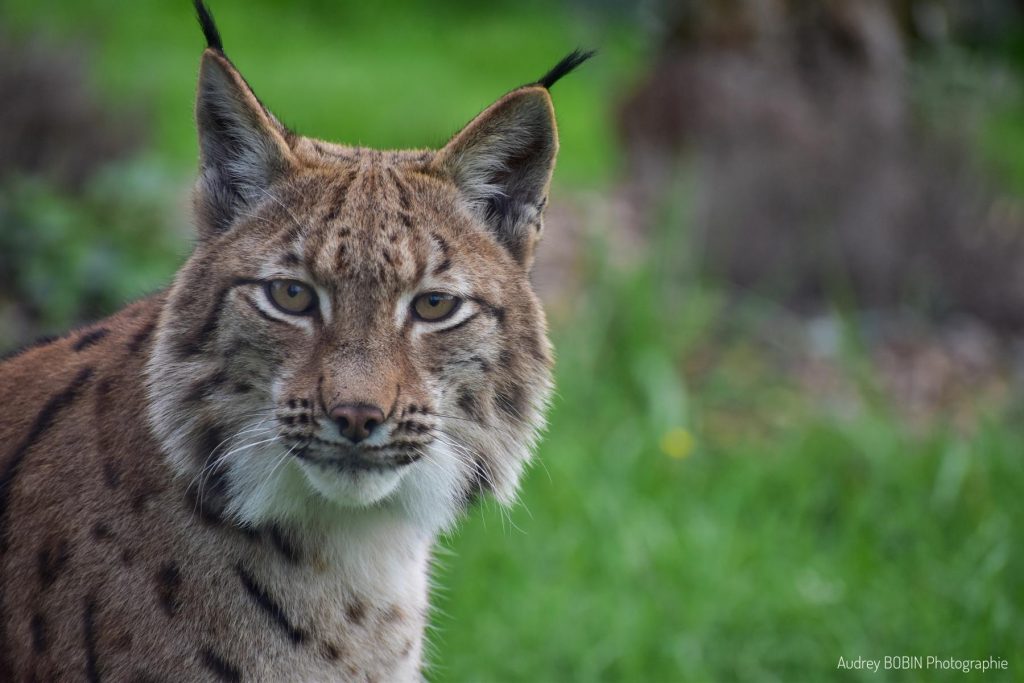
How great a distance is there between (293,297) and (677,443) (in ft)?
12.8

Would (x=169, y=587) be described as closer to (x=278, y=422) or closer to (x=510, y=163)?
(x=278, y=422)

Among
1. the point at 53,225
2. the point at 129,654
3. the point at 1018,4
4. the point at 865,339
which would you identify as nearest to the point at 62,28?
the point at 53,225

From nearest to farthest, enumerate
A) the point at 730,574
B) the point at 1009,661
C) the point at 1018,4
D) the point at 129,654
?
the point at 129,654
the point at 1009,661
the point at 730,574
the point at 1018,4

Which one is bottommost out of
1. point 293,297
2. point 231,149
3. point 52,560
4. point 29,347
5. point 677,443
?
point 677,443

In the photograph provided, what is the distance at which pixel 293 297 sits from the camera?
3.29 metres

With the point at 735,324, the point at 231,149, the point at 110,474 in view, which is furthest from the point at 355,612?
the point at 735,324

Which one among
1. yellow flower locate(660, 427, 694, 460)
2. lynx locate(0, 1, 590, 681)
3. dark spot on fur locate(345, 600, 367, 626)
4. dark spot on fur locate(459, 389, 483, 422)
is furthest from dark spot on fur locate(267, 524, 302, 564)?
yellow flower locate(660, 427, 694, 460)

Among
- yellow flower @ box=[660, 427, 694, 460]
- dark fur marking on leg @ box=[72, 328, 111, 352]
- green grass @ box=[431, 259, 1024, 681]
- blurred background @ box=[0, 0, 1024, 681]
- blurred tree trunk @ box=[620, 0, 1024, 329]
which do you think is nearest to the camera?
dark fur marking on leg @ box=[72, 328, 111, 352]

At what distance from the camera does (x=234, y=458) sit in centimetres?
334

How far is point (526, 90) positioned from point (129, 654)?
5.82ft

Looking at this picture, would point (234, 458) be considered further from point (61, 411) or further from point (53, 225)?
point (53, 225)

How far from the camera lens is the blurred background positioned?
5.56 metres

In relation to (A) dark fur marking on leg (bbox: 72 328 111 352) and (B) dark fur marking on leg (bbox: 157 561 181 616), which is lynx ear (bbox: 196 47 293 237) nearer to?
(A) dark fur marking on leg (bbox: 72 328 111 352)

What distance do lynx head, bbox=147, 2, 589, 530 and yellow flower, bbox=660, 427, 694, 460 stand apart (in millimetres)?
3208
